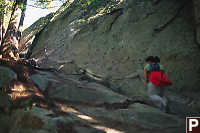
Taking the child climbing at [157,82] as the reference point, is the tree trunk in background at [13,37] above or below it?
above

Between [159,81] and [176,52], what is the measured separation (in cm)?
344

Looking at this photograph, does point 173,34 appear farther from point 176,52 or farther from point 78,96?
point 78,96

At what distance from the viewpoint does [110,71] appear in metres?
9.83

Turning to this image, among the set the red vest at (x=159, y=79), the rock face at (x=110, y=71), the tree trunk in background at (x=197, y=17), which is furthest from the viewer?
the tree trunk in background at (x=197, y=17)

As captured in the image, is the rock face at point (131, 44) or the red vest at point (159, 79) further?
the rock face at point (131, 44)

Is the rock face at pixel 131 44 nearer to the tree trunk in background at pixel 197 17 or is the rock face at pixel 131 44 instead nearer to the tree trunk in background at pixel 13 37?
the tree trunk in background at pixel 197 17

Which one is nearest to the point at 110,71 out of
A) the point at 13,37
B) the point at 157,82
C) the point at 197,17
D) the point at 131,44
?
the point at 131,44

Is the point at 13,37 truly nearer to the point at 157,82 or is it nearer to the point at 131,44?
the point at 131,44

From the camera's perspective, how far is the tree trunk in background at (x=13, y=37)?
30.8 ft

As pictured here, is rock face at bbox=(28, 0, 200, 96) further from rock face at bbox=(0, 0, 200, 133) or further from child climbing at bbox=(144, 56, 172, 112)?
child climbing at bbox=(144, 56, 172, 112)

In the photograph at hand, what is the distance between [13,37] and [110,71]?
226 inches

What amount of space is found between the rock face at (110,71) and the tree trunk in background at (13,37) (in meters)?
1.87

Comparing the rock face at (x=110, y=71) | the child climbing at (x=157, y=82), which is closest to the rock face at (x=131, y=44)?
the rock face at (x=110, y=71)

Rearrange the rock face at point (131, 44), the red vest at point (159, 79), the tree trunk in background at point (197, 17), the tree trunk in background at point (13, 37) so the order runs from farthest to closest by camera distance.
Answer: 1. the tree trunk in background at point (13, 37)
2. the rock face at point (131, 44)
3. the tree trunk in background at point (197, 17)
4. the red vest at point (159, 79)
